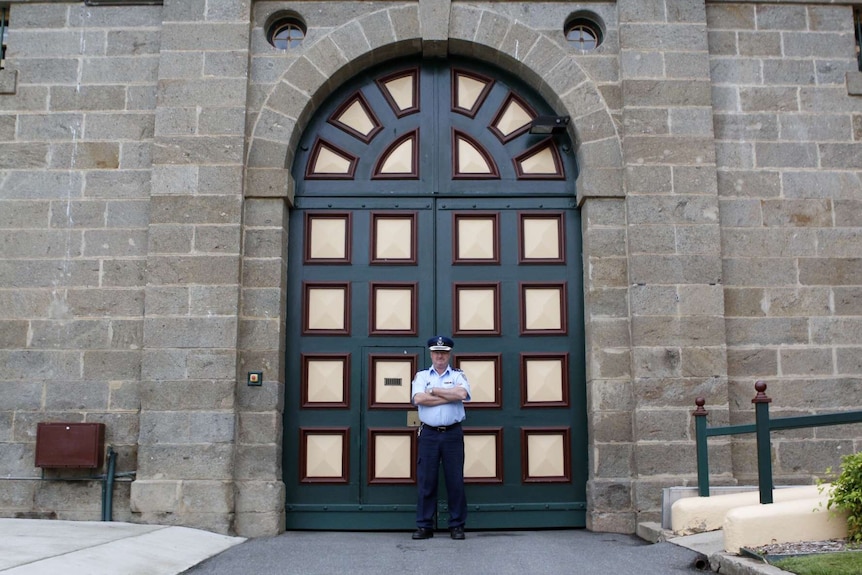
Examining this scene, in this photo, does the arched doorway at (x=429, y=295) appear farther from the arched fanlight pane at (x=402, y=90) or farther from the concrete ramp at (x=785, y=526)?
the concrete ramp at (x=785, y=526)

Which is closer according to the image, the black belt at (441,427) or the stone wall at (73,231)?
the black belt at (441,427)

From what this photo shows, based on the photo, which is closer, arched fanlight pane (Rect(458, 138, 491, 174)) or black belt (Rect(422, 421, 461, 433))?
black belt (Rect(422, 421, 461, 433))

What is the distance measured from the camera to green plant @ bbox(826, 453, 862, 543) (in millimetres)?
6633

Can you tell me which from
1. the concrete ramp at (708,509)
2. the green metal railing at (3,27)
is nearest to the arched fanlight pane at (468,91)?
the concrete ramp at (708,509)

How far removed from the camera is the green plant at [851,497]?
663 centimetres

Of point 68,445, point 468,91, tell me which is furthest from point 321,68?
point 68,445

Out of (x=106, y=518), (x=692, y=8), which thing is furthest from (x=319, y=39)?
(x=106, y=518)

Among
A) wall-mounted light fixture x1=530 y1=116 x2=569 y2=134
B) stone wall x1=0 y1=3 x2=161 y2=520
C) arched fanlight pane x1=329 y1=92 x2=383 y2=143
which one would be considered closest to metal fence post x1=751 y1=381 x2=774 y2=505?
wall-mounted light fixture x1=530 y1=116 x2=569 y2=134

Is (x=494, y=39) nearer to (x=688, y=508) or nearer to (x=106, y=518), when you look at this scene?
→ (x=688, y=508)

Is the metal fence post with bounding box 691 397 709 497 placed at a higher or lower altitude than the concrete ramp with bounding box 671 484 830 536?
higher

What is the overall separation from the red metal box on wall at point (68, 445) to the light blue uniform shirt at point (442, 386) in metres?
3.15

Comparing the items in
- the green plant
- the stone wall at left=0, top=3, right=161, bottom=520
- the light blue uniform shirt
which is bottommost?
the green plant

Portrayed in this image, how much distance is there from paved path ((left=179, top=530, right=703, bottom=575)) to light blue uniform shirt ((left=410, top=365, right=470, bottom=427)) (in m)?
1.11

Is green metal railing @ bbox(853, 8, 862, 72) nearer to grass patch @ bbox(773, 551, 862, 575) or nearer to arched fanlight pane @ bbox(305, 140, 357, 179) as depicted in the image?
arched fanlight pane @ bbox(305, 140, 357, 179)
